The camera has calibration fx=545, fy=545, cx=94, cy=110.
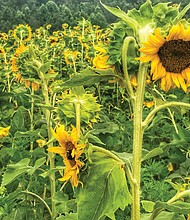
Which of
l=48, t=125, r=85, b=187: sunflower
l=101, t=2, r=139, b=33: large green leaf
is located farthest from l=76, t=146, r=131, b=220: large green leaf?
l=101, t=2, r=139, b=33: large green leaf

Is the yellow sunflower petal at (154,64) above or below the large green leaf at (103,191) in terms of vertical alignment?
above

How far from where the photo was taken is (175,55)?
1.10m

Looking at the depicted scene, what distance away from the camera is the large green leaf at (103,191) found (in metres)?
1.07

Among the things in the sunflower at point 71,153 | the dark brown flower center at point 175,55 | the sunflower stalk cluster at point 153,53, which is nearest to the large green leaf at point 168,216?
→ the sunflower stalk cluster at point 153,53

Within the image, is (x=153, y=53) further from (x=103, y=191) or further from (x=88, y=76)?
(x=103, y=191)

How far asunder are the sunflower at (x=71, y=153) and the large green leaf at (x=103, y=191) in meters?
0.02

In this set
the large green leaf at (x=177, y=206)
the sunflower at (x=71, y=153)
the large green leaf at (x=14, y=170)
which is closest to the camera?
the large green leaf at (x=177, y=206)

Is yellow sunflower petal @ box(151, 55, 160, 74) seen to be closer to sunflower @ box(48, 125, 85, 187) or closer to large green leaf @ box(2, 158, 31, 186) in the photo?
sunflower @ box(48, 125, 85, 187)

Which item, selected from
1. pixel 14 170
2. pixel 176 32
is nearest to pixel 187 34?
pixel 176 32

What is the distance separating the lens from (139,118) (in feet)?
3.69

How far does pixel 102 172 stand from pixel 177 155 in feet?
4.46

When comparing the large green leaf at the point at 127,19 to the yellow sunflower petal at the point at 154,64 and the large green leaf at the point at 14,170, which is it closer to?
the yellow sunflower petal at the point at 154,64

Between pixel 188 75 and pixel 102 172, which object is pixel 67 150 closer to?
pixel 102 172

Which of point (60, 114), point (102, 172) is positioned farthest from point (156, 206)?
point (60, 114)
